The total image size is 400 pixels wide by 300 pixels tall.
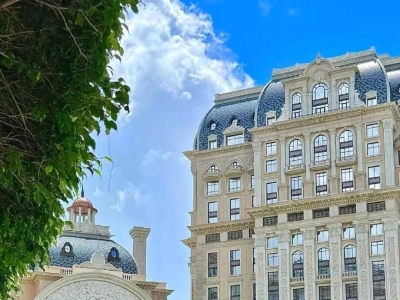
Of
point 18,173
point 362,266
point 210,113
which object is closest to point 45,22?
point 18,173

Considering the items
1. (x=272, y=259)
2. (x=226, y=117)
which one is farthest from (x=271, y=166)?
(x=226, y=117)

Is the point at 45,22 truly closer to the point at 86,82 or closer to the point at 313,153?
the point at 86,82

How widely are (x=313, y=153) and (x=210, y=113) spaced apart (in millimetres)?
9179

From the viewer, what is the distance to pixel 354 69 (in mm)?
51688

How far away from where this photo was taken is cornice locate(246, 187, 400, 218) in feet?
157

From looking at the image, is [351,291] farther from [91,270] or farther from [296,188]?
[91,270]

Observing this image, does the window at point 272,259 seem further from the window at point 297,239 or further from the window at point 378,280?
the window at point 378,280

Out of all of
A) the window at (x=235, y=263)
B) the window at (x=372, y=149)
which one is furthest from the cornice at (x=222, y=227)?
the window at (x=372, y=149)

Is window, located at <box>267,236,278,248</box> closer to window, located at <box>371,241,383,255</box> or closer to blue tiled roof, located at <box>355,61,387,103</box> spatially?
window, located at <box>371,241,383,255</box>

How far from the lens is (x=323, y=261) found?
48844 mm

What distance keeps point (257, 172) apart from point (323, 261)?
24.0 feet

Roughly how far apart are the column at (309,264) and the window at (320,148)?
14.8 ft

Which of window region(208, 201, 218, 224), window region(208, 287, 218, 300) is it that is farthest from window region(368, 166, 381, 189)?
window region(208, 287, 218, 300)

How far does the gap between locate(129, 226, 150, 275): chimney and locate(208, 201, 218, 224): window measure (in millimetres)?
4372
